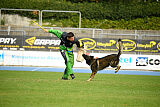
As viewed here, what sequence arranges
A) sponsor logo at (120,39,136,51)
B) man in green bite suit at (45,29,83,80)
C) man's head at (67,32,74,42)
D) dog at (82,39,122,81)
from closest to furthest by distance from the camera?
man's head at (67,32,74,42)
man in green bite suit at (45,29,83,80)
dog at (82,39,122,81)
sponsor logo at (120,39,136,51)

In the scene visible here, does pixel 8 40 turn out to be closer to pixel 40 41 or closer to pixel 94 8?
pixel 40 41

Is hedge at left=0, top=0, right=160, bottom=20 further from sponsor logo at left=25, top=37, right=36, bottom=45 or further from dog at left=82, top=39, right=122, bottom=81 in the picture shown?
dog at left=82, top=39, right=122, bottom=81

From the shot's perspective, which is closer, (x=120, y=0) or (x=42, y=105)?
(x=42, y=105)

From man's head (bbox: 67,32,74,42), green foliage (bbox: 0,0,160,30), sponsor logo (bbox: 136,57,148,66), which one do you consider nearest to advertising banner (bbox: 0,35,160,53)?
sponsor logo (bbox: 136,57,148,66)

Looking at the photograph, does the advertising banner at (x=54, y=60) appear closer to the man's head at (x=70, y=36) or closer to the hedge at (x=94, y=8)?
the man's head at (x=70, y=36)

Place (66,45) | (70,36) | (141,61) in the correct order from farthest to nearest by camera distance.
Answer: (141,61), (66,45), (70,36)

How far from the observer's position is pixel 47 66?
1024 inches

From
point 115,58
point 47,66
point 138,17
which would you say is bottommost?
point 47,66

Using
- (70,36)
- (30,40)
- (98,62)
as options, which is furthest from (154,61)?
(70,36)

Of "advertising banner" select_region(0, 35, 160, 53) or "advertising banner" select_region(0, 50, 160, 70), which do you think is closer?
"advertising banner" select_region(0, 50, 160, 70)

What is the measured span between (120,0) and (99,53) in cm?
1725

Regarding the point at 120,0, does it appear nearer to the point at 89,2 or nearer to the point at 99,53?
the point at 89,2

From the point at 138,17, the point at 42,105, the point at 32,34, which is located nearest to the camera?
the point at 42,105

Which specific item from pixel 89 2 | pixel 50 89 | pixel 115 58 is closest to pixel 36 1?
pixel 89 2
